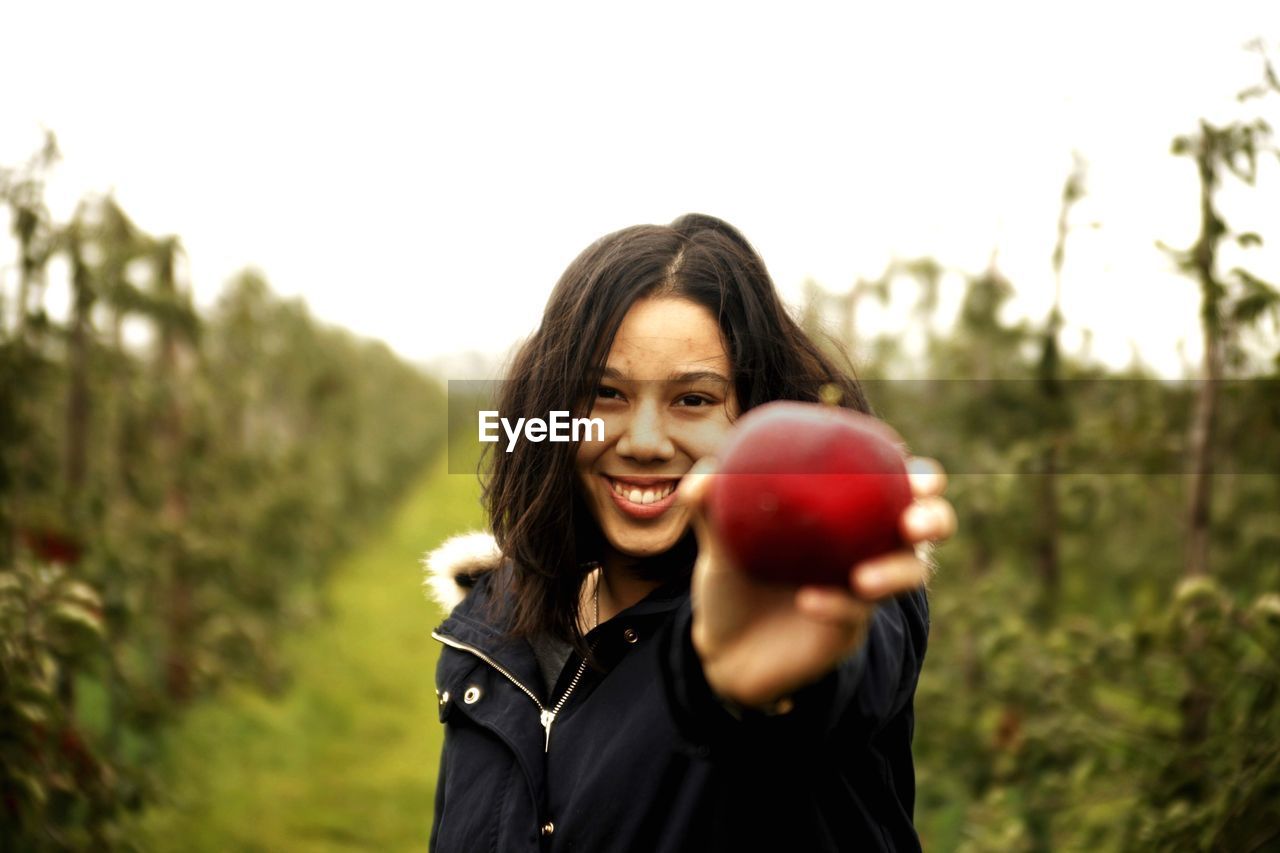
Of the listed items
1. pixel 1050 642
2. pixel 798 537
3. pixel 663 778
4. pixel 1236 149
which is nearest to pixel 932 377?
pixel 1050 642

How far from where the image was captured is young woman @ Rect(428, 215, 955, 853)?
39.6 inches

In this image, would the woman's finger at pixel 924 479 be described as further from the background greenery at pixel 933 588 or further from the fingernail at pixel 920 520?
the background greenery at pixel 933 588

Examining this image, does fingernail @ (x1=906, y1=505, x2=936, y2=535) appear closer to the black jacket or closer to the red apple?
the red apple

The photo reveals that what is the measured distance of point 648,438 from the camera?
1343mm

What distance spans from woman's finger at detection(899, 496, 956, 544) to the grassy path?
305 centimetres

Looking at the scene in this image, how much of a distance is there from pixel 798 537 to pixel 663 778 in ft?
1.71

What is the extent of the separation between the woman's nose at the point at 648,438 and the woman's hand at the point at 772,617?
399mm

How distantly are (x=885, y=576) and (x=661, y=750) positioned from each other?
53 centimetres

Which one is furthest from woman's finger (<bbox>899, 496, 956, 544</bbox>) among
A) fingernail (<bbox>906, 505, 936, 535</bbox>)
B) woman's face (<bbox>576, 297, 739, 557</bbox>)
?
woman's face (<bbox>576, 297, 739, 557</bbox>)

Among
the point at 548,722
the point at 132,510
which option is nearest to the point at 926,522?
the point at 548,722

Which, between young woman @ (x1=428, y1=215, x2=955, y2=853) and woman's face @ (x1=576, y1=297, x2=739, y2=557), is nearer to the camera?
young woman @ (x1=428, y1=215, x2=955, y2=853)

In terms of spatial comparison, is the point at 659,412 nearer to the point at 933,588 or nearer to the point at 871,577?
the point at 871,577

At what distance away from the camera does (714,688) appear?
3.29ft

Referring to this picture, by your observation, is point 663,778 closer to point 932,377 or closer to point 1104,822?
point 1104,822
